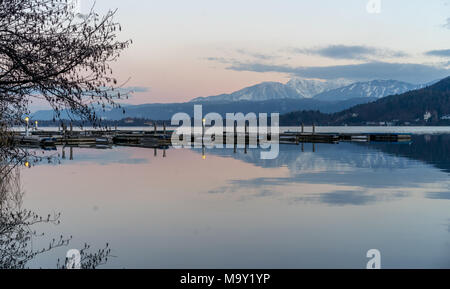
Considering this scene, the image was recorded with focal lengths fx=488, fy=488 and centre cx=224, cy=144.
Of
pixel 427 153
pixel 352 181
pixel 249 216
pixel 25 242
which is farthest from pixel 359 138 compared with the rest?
pixel 25 242

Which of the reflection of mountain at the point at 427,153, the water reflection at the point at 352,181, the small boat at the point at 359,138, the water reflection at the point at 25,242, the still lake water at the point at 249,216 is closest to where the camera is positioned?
the water reflection at the point at 25,242

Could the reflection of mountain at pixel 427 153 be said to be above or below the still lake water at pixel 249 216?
below

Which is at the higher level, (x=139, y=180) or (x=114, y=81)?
(x=114, y=81)

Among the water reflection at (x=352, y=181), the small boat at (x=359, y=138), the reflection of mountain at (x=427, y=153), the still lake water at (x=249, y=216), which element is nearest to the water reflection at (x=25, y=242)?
→ the still lake water at (x=249, y=216)

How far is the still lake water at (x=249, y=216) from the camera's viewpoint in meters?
12.0

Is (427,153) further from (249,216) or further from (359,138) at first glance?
(249,216)

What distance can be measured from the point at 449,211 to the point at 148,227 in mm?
10765

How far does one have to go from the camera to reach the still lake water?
39.3 feet

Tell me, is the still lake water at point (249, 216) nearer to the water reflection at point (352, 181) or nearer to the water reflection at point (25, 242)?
the water reflection at point (352, 181)

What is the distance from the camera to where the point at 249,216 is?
56.1 feet

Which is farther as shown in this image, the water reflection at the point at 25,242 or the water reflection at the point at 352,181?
the water reflection at the point at 352,181
